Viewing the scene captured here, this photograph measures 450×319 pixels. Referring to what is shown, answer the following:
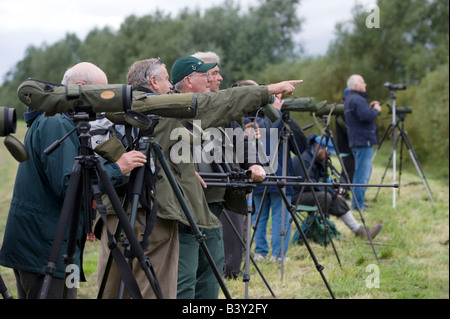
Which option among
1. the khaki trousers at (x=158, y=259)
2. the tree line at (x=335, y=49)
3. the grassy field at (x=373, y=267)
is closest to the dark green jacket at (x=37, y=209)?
the khaki trousers at (x=158, y=259)

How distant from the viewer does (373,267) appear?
626 cm

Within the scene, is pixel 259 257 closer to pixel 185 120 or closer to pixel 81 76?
pixel 185 120

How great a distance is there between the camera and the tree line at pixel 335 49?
73.8ft

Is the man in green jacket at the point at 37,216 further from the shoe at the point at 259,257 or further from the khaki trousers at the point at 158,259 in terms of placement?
the shoe at the point at 259,257

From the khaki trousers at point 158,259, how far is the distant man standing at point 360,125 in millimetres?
5972

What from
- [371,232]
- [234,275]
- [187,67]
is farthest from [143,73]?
[371,232]

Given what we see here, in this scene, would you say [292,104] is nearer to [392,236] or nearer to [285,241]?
[285,241]

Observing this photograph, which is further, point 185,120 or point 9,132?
point 185,120

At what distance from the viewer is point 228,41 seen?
2962 centimetres

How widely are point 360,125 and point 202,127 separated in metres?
6.23

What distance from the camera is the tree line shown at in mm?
22500

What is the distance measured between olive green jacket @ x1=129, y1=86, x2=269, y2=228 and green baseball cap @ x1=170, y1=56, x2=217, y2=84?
48 cm

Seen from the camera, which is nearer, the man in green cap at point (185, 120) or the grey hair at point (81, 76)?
the man in green cap at point (185, 120)

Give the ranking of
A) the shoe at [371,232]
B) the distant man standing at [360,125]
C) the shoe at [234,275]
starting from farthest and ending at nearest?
the distant man standing at [360,125] < the shoe at [371,232] < the shoe at [234,275]
